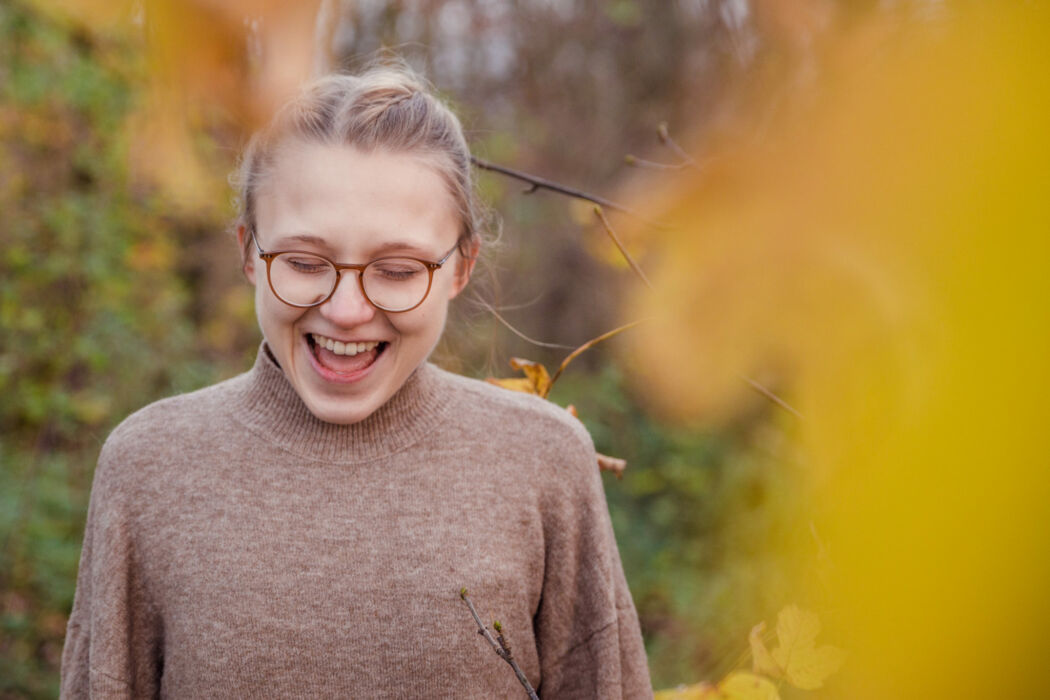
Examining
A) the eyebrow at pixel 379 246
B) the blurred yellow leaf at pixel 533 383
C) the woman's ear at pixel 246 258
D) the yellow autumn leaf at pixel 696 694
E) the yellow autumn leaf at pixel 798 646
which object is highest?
the eyebrow at pixel 379 246

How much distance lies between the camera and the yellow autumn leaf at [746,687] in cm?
123

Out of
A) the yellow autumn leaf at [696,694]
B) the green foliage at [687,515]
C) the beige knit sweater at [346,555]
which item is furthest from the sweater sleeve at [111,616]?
the green foliage at [687,515]

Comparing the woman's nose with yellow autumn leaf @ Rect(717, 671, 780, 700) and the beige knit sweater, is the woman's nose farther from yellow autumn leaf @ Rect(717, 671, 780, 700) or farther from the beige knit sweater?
yellow autumn leaf @ Rect(717, 671, 780, 700)

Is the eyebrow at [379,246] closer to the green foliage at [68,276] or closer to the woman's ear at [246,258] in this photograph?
the woman's ear at [246,258]

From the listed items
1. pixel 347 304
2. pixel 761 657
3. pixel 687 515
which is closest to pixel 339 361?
pixel 347 304

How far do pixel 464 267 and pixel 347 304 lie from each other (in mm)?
266

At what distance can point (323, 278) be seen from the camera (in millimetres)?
1218

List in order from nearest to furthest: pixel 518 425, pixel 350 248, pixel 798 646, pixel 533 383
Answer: pixel 798 646, pixel 350 248, pixel 518 425, pixel 533 383

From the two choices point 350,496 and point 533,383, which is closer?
point 350,496

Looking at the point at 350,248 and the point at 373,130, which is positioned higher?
the point at 373,130

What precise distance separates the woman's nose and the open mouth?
0.06 meters

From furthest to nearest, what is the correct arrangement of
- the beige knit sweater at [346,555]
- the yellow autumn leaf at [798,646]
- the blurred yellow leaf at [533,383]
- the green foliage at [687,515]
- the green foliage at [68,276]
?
the green foliage at [68,276], the green foliage at [687,515], the blurred yellow leaf at [533,383], the beige knit sweater at [346,555], the yellow autumn leaf at [798,646]

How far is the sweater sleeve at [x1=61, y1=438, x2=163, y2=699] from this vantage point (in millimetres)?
1275

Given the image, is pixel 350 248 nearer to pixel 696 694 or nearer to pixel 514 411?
pixel 514 411
